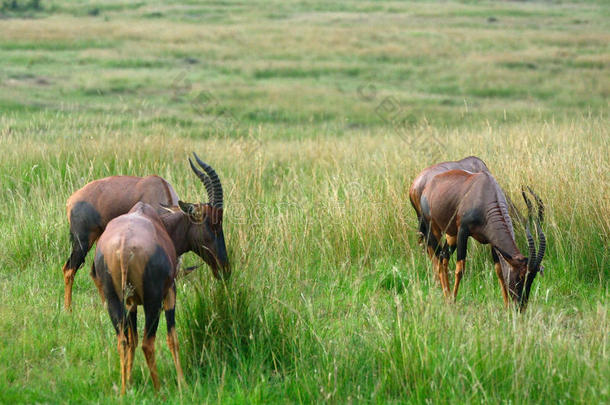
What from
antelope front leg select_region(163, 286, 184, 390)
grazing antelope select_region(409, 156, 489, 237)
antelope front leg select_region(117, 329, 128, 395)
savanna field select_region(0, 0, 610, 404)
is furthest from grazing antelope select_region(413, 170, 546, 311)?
antelope front leg select_region(117, 329, 128, 395)

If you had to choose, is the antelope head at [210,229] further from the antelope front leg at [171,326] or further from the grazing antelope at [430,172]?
the grazing antelope at [430,172]

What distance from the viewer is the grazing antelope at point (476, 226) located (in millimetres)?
5832

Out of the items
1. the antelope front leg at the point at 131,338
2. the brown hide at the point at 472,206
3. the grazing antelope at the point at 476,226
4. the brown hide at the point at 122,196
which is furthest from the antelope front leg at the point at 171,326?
the brown hide at the point at 472,206

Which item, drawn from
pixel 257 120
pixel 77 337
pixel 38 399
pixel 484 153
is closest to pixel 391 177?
pixel 484 153

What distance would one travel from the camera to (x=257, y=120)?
20828 millimetres

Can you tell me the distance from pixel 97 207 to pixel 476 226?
327 centimetres

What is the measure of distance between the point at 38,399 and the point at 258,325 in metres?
1.50

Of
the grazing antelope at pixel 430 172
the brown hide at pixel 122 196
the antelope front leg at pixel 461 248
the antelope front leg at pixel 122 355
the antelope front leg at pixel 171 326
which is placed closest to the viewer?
the antelope front leg at pixel 122 355

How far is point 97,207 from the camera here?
6246 mm

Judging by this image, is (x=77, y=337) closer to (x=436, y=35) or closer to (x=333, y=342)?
(x=333, y=342)

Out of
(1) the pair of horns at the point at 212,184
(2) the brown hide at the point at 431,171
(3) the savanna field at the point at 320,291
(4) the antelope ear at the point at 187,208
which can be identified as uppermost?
(1) the pair of horns at the point at 212,184

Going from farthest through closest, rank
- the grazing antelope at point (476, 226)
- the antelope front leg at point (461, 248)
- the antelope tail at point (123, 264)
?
the antelope front leg at point (461, 248), the grazing antelope at point (476, 226), the antelope tail at point (123, 264)

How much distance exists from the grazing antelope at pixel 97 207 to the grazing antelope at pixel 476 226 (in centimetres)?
239

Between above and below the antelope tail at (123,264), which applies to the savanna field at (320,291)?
below
